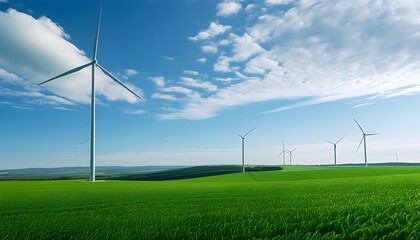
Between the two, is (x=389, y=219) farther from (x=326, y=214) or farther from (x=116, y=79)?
(x=116, y=79)

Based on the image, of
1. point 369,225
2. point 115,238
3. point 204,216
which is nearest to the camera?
point 115,238

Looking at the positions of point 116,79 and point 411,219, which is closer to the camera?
point 411,219

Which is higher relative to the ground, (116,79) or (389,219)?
(116,79)

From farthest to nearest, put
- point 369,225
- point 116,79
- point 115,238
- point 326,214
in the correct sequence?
point 116,79
point 326,214
point 369,225
point 115,238

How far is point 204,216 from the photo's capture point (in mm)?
6871

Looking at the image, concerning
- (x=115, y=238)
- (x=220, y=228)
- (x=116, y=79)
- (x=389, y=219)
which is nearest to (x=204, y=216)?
(x=220, y=228)

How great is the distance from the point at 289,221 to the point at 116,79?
181 ft

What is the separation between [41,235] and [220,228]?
3.13 meters

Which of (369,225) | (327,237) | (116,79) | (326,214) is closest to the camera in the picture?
(327,237)

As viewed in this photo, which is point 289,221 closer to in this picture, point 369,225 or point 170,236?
point 369,225

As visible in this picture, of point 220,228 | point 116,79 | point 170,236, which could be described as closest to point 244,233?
point 220,228

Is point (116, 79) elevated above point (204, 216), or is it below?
above

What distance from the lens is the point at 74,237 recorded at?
5.38 m

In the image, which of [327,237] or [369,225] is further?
[369,225]
